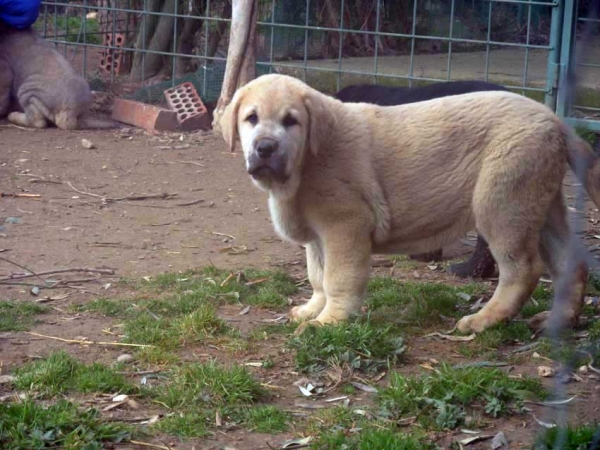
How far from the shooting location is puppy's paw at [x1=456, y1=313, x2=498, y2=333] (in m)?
5.31

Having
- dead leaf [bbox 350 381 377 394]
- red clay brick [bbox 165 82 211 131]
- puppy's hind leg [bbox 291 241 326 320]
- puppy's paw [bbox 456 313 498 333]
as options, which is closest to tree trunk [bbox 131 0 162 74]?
red clay brick [bbox 165 82 211 131]

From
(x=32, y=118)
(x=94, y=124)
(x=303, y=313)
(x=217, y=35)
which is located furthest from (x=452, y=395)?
(x=217, y=35)

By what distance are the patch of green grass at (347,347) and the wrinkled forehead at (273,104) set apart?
3.84 feet

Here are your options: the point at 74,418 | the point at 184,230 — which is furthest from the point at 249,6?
the point at 74,418

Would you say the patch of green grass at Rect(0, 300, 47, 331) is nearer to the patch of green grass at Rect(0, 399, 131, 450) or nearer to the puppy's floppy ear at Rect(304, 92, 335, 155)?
the patch of green grass at Rect(0, 399, 131, 450)

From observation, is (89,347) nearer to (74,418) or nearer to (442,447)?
(74,418)

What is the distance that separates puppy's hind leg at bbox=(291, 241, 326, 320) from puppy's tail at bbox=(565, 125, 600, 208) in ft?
5.04

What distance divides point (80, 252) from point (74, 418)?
3126 millimetres

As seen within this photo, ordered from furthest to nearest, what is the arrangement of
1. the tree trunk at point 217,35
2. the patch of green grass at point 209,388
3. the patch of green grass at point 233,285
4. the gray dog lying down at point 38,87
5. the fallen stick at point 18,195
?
the tree trunk at point 217,35
the gray dog lying down at point 38,87
the fallen stick at point 18,195
the patch of green grass at point 233,285
the patch of green grass at point 209,388

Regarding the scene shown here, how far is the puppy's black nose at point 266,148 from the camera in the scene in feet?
16.6

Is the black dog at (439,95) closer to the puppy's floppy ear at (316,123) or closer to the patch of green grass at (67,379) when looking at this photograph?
the puppy's floppy ear at (316,123)

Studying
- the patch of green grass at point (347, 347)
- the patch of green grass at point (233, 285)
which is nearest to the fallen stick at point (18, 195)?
the patch of green grass at point (233, 285)

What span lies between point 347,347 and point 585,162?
66.4 inches

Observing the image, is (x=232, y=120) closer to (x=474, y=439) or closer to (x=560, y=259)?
(x=560, y=259)
